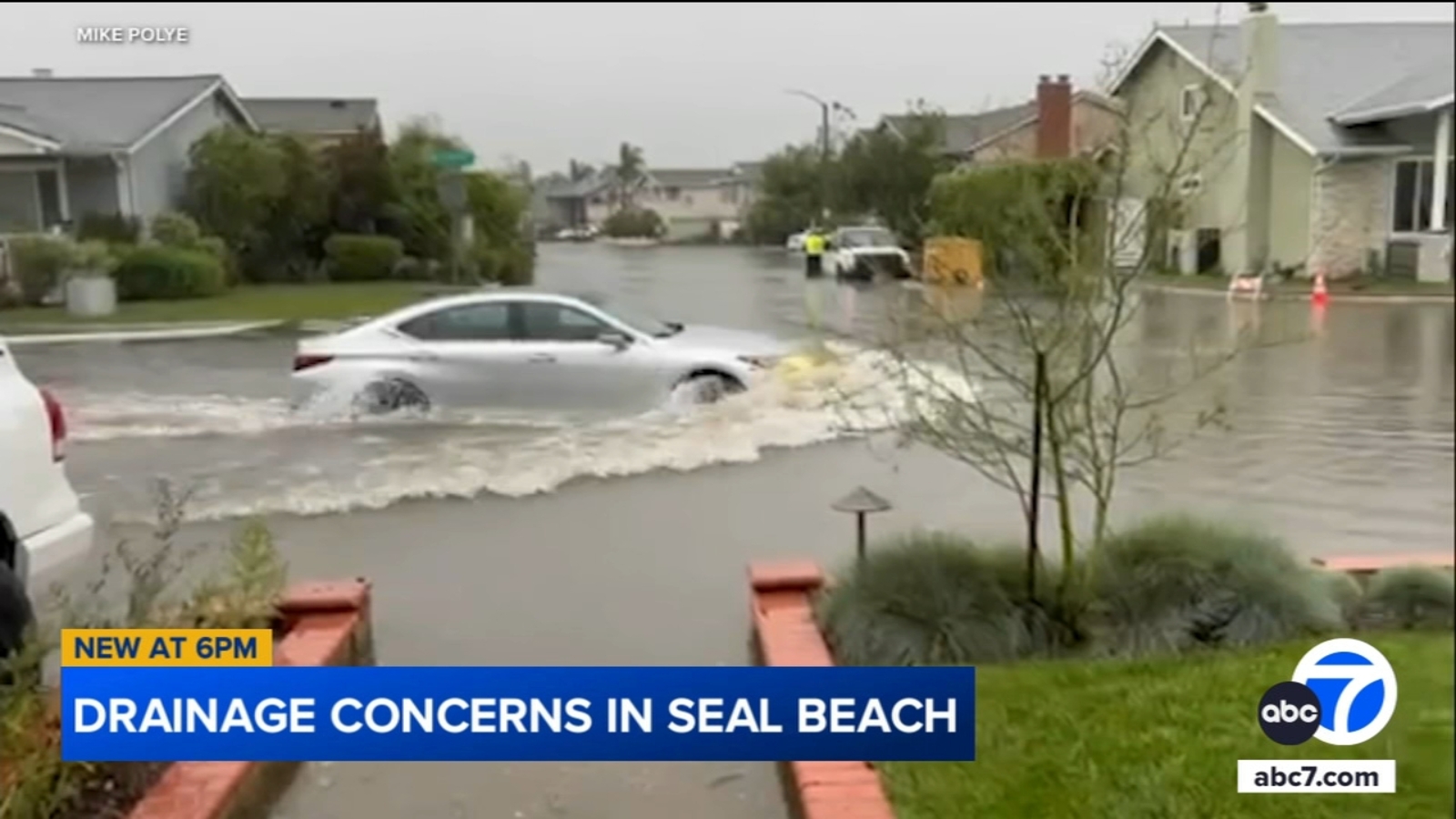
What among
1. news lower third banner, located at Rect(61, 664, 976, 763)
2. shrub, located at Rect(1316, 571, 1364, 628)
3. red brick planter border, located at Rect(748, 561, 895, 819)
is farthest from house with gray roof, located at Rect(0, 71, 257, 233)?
shrub, located at Rect(1316, 571, 1364, 628)

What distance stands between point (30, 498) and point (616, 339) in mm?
5500

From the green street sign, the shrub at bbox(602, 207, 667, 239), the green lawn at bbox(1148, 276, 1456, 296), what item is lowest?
the green lawn at bbox(1148, 276, 1456, 296)

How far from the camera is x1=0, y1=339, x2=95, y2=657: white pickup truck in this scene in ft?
12.2

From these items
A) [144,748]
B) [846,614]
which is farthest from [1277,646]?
[144,748]

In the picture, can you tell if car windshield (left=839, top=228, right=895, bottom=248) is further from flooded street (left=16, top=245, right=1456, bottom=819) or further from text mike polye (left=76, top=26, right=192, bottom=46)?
text mike polye (left=76, top=26, right=192, bottom=46)

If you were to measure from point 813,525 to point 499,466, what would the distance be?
2.30 m

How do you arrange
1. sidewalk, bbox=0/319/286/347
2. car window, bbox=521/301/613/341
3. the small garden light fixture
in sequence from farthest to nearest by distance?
car window, bbox=521/301/613/341
the small garden light fixture
sidewalk, bbox=0/319/286/347

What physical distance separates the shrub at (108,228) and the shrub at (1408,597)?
3.38 metres

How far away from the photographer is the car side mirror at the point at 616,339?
911cm

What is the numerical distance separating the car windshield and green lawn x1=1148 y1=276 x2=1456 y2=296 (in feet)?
2.63

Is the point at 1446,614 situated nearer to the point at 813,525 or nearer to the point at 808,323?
the point at 808,323

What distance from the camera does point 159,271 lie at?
13.4ft

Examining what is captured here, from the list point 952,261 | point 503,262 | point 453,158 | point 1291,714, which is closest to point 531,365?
point 503,262

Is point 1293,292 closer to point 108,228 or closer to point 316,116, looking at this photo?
point 316,116
